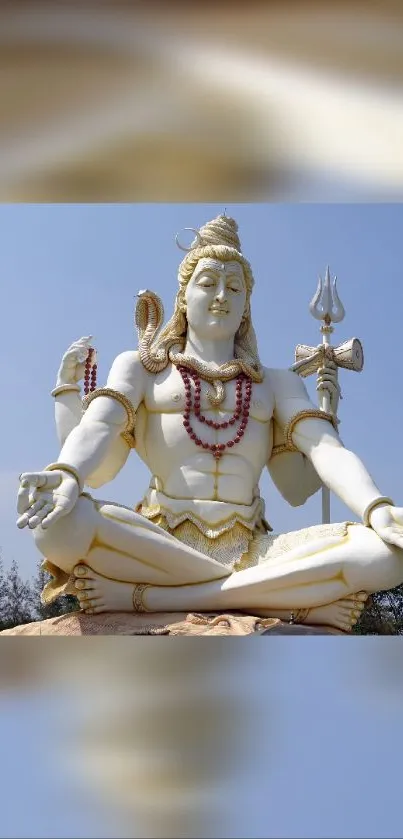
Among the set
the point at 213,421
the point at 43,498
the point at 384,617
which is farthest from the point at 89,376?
the point at 384,617

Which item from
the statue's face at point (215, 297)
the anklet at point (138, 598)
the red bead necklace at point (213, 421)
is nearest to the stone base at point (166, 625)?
the anklet at point (138, 598)

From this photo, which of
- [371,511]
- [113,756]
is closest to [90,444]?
[371,511]

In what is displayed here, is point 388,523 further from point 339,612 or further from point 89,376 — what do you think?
point 89,376

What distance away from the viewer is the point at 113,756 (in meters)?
0.66

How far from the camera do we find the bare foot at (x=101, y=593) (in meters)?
2.79

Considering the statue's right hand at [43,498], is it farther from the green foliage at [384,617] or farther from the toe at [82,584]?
the green foliage at [384,617]

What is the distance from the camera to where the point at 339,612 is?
9.25ft

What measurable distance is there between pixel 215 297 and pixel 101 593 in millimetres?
1159

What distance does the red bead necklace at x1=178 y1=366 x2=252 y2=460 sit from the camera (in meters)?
3.07

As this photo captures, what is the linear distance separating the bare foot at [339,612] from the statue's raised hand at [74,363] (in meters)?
1.24

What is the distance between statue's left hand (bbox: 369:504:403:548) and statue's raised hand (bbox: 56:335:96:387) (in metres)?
1.23

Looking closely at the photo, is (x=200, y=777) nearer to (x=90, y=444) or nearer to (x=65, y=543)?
(x=65, y=543)

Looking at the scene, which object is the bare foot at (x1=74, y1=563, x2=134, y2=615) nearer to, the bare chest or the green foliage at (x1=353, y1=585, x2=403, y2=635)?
the bare chest

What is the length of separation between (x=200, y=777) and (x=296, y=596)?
2.23 m
